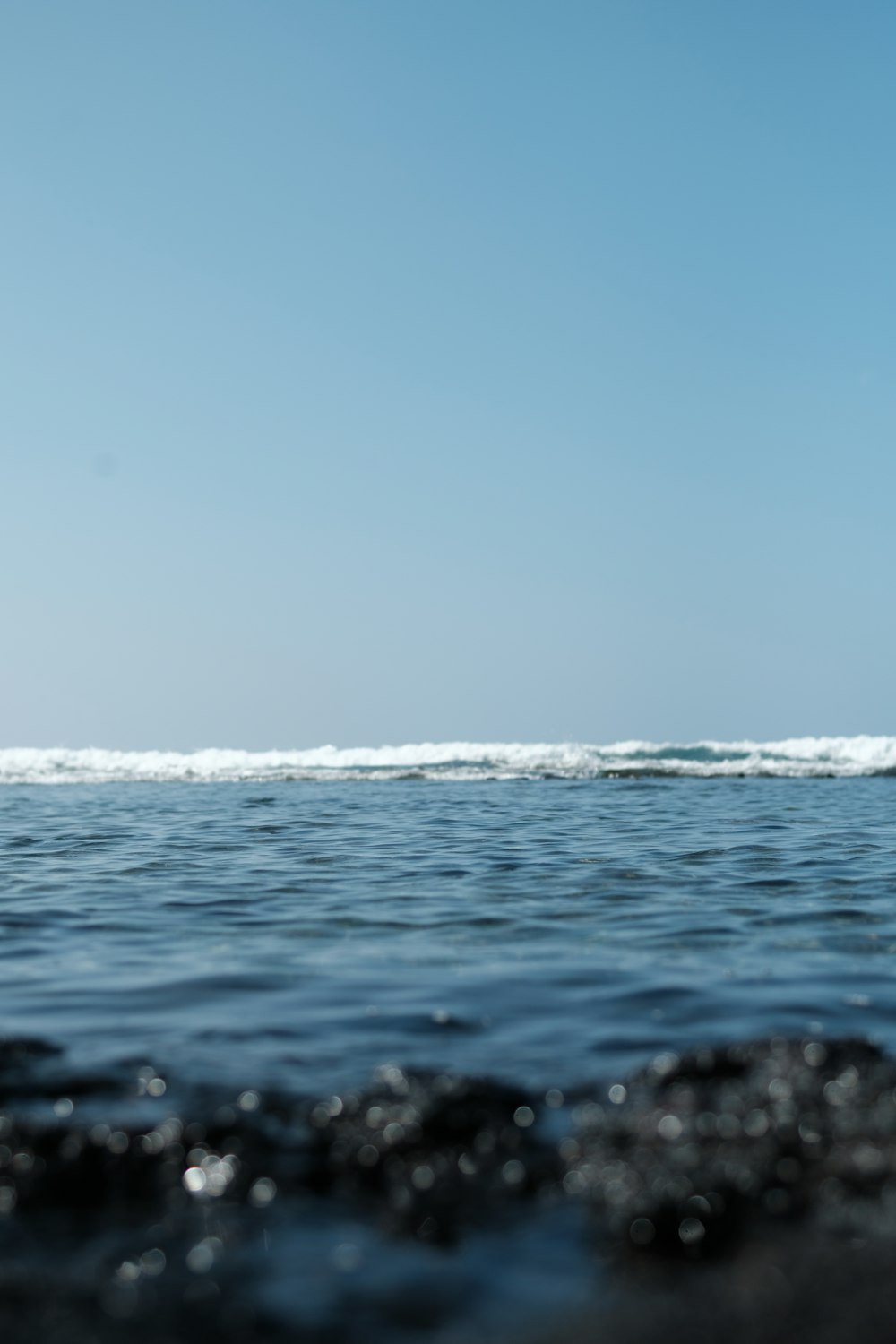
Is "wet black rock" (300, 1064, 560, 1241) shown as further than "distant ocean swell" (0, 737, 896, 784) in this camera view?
No

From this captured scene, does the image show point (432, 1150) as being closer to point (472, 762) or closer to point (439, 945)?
point (439, 945)

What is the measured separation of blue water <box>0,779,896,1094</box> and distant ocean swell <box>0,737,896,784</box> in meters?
19.2

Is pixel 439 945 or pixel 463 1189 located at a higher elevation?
pixel 439 945

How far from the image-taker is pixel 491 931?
7.44 metres

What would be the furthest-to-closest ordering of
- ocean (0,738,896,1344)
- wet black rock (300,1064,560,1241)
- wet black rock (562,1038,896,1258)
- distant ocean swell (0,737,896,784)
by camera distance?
distant ocean swell (0,737,896,784)
wet black rock (300,1064,560,1241)
wet black rock (562,1038,896,1258)
ocean (0,738,896,1344)

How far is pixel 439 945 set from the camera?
23.0ft

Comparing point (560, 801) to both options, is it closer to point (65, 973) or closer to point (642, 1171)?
point (65, 973)

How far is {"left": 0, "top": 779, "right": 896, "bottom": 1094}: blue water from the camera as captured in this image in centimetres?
489

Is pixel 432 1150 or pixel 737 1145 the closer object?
pixel 737 1145

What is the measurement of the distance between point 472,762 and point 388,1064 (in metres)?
36.4

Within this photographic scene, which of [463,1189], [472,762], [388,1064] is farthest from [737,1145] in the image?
[472,762]

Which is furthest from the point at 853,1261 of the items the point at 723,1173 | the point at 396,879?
the point at 396,879

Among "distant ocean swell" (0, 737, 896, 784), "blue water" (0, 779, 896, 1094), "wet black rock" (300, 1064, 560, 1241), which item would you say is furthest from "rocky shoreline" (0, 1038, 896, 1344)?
"distant ocean swell" (0, 737, 896, 784)

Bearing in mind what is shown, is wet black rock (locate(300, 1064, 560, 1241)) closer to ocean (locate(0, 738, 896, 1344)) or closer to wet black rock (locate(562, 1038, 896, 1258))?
ocean (locate(0, 738, 896, 1344))
